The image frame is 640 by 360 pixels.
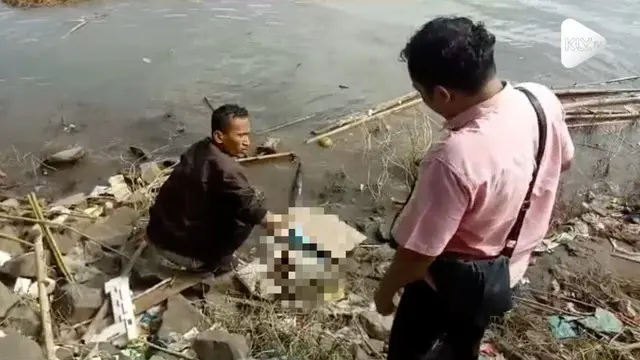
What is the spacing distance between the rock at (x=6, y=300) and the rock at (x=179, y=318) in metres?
0.74

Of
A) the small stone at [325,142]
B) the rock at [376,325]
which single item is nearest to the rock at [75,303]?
the rock at [376,325]

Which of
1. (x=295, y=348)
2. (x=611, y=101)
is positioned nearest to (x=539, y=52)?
(x=611, y=101)

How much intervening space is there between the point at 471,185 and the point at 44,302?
7.93 feet

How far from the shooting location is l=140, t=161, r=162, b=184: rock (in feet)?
16.2

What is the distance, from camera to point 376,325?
345 centimetres

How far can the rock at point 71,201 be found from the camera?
4558 mm

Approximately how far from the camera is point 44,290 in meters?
3.41

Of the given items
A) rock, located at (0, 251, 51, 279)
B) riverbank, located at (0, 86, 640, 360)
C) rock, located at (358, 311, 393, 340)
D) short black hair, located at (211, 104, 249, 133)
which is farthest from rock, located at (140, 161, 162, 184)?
rock, located at (358, 311, 393, 340)

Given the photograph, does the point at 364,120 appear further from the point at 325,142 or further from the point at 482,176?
the point at 482,176

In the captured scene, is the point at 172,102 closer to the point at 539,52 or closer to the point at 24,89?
the point at 24,89

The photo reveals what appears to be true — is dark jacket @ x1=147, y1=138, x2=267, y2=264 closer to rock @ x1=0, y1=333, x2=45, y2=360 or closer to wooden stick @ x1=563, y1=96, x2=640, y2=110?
rock @ x1=0, y1=333, x2=45, y2=360

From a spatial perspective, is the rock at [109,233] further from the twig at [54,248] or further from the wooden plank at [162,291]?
the wooden plank at [162,291]

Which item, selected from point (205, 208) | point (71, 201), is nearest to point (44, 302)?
point (205, 208)

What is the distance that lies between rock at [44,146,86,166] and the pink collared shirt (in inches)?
163
